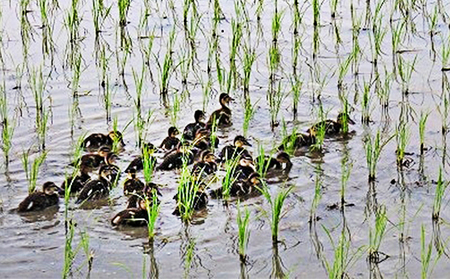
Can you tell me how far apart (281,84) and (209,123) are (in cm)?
119

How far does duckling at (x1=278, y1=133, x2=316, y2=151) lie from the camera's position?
8037 millimetres

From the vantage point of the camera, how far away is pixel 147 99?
9305 millimetres

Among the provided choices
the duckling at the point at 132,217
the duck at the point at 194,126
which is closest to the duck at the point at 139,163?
the duck at the point at 194,126

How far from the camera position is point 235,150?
25.4ft

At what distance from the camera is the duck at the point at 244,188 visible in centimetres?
726

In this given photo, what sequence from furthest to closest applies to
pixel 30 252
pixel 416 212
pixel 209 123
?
pixel 209 123 → pixel 416 212 → pixel 30 252

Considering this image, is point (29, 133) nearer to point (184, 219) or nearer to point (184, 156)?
point (184, 156)

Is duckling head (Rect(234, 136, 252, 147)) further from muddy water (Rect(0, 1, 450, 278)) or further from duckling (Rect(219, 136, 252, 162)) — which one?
muddy water (Rect(0, 1, 450, 278))

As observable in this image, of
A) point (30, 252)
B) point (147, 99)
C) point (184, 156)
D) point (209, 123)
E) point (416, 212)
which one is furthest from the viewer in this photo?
point (147, 99)

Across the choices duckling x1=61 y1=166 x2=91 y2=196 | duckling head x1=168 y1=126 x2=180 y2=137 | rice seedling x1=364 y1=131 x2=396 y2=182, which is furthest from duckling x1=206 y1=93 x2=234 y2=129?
rice seedling x1=364 y1=131 x2=396 y2=182

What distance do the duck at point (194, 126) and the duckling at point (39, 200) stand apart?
140cm

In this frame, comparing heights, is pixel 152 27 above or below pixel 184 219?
above

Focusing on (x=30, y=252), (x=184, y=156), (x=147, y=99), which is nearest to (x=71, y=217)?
(x=30, y=252)

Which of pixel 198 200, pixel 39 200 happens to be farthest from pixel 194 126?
pixel 39 200
